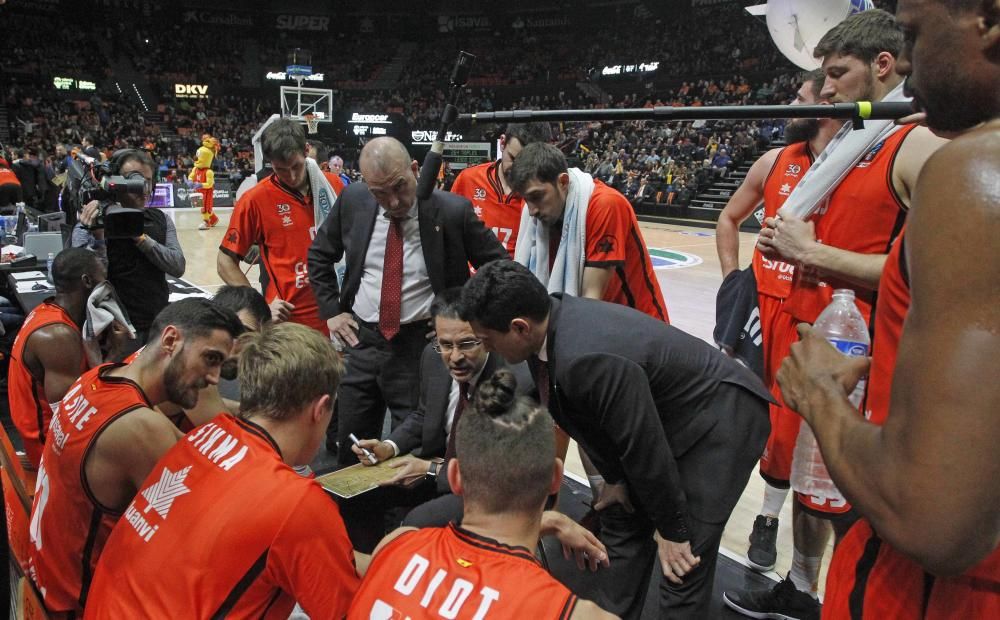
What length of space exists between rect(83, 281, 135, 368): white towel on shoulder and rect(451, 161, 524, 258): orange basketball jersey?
7.12ft

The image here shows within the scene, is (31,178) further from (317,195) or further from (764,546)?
(764,546)

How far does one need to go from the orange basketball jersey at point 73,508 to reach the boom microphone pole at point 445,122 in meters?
1.01

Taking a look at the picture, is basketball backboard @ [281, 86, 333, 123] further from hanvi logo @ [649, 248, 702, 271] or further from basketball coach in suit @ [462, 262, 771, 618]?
basketball coach in suit @ [462, 262, 771, 618]

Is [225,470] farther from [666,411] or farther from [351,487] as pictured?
[666,411]

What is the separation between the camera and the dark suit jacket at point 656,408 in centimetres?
191

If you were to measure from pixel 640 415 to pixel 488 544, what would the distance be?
2.38 feet

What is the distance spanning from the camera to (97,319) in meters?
3.44

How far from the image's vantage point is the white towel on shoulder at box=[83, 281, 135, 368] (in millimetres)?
3430

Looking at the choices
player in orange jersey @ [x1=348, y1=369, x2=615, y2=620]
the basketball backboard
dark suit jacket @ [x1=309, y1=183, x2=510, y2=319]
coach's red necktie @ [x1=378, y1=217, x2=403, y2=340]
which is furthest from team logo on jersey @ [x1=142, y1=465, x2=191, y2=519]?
the basketball backboard

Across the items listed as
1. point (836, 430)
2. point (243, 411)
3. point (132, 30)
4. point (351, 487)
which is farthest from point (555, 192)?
point (132, 30)

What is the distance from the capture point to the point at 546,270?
3.39m

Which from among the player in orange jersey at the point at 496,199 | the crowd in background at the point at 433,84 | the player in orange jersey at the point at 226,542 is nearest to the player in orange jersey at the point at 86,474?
the player in orange jersey at the point at 226,542

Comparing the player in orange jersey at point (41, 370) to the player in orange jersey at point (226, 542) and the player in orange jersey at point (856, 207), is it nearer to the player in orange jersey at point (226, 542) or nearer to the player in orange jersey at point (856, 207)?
the player in orange jersey at point (226, 542)

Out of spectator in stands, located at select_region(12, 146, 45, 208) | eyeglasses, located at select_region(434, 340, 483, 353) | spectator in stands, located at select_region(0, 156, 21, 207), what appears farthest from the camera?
spectator in stands, located at select_region(12, 146, 45, 208)
